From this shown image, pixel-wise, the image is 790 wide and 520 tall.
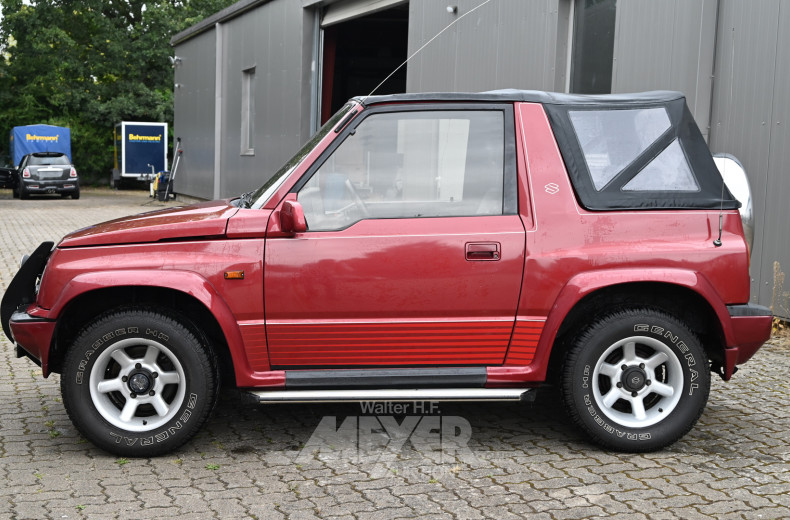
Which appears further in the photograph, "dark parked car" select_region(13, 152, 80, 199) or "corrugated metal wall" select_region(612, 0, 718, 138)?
"dark parked car" select_region(13, 152, 80, 199)

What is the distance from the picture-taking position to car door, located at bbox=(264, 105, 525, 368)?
4.73m

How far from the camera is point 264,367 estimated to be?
15.8ft

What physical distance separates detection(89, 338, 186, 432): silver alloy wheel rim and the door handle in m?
1.59

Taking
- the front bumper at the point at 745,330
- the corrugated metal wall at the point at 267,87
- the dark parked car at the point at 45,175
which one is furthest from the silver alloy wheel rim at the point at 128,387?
the dark parked car at the point at 45,175

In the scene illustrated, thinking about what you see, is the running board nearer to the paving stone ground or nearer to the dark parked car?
the paving stone ground

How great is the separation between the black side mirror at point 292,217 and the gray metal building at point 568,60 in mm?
5245

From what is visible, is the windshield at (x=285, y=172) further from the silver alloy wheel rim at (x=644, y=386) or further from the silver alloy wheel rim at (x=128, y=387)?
the silver alloy wheel rim at (x=644, y=386)

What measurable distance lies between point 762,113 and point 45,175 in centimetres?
2779

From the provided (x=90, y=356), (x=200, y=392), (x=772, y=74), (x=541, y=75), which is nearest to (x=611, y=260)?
(x=200, y=392)

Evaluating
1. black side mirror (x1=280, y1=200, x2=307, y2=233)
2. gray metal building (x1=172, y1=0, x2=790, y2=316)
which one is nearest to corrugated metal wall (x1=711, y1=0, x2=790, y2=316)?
gray metal building (x1=172, y1=0, x2=790, y2=316)

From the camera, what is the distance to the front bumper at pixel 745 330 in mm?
4895

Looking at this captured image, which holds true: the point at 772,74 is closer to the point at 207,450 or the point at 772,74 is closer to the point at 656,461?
the point at 656,461

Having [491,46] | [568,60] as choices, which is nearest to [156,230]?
[568,60]

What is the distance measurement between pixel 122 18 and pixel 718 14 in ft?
144
